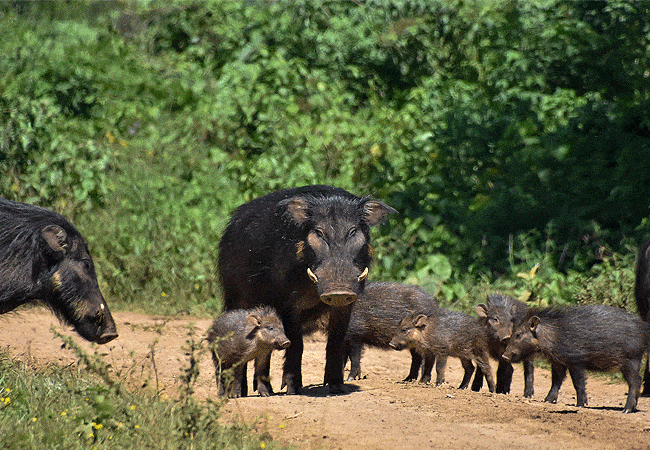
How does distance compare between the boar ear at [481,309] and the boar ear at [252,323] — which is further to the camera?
the boar ear at [481,309]

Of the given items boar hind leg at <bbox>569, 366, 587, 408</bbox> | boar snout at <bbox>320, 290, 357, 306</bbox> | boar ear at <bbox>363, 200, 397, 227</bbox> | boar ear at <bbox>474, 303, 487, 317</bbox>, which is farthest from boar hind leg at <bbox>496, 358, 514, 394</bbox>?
boar snout at <bbox>320, 290, 357, 306</bbox>

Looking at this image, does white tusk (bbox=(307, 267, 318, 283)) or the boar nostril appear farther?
the boar nostril

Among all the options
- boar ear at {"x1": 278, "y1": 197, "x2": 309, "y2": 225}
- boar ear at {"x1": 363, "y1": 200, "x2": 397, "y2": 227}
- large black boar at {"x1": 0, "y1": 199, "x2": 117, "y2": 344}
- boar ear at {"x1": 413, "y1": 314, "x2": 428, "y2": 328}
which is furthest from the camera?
boar ear at {"x1": 413, "y1": 314, "x2": 428, "y2": 328}

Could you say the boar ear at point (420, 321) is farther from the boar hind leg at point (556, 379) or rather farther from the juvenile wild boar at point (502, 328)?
the boar hind leg at point (556, 379)

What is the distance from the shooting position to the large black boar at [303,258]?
579 cm

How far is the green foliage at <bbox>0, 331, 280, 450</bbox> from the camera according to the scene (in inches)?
175

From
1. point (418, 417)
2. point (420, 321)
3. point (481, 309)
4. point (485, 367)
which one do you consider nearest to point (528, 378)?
point (485, 367)

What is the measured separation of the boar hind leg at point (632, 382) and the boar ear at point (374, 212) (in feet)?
6.82

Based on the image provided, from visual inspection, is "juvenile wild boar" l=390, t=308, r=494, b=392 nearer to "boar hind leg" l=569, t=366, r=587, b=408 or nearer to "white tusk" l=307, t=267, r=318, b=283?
"boar hind leg" l=569, t=366, r=587, b=408

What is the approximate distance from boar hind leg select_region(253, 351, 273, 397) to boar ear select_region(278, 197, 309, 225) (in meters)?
1.17

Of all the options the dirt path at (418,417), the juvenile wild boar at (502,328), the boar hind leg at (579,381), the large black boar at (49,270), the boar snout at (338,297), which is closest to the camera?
the dirt path at (418,417)

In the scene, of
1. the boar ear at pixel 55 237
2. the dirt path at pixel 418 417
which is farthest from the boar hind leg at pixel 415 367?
the boar ear at pixel 55 237

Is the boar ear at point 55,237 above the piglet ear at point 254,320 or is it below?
above

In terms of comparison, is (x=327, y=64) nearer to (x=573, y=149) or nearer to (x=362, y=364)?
(x=573, y=149)
